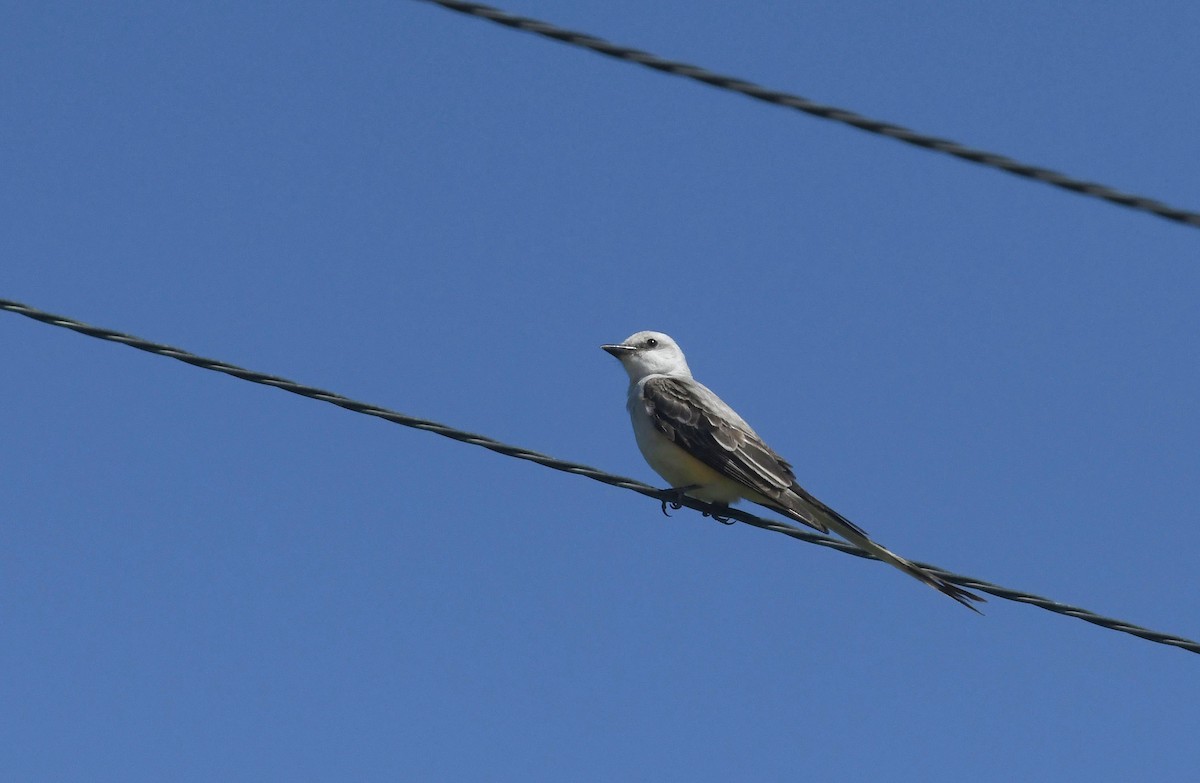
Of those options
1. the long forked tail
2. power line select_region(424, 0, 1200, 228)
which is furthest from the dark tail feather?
power line select_region(424, 0, 1200, 228)

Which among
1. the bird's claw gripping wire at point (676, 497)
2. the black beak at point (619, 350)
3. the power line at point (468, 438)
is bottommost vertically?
the power line at point (468, 438)

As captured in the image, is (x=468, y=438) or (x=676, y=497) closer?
(x=468, y=438)

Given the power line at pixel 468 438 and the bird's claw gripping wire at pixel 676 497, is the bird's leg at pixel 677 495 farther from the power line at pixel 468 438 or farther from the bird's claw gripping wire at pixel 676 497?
the power line at pixel 468 438

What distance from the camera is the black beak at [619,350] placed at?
33.7ft

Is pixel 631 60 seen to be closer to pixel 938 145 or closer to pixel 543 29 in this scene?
pixel 543 29

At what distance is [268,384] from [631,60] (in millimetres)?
1992

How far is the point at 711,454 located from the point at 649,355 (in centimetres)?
210

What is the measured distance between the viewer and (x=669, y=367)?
33.9ft

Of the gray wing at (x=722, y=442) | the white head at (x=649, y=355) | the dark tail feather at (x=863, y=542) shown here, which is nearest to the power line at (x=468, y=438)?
the dark tail feather at (x=863, y=542)

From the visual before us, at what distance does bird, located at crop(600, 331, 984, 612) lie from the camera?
25.3ft

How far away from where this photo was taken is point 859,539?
23.1 ft

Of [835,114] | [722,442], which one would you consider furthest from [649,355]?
[835,114]

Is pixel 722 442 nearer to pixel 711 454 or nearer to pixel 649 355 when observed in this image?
pixel 711 454

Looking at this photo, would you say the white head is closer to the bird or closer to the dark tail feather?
the bird
